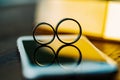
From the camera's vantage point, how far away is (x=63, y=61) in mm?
873

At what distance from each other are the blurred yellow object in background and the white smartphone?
330 millimetres

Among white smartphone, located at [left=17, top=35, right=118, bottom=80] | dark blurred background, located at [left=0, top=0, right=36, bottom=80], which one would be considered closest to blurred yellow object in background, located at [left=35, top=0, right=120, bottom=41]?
dark blurred background, located at [left=0, top=0, right=36, bottom=80]

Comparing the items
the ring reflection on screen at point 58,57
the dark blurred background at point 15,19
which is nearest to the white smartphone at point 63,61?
the ring reflection on screen at point 58,57

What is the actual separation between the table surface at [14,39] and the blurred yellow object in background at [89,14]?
62 millimetres

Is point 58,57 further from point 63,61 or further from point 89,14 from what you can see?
point 89,14

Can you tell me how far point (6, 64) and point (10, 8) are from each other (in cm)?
56

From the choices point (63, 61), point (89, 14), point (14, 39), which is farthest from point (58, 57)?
point (89, 14)

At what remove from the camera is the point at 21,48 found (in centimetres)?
94

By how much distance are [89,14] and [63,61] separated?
54cm

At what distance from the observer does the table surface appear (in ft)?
2.79

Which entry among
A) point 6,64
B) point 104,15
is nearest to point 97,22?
point 104,15

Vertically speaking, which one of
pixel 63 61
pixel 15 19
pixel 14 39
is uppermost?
pixel 15 19

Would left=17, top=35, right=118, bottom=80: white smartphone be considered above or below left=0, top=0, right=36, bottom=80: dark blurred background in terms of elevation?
below

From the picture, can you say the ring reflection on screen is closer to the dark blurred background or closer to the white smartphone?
the white smartphone
